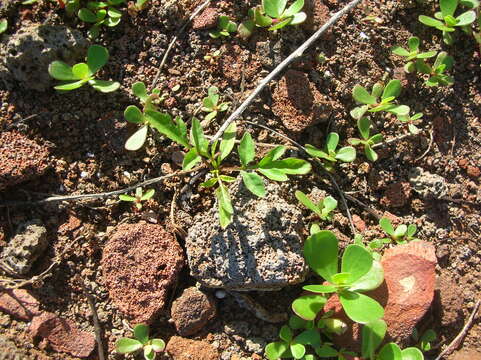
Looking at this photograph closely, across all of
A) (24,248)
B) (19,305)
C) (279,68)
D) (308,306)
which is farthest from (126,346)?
(279,68)

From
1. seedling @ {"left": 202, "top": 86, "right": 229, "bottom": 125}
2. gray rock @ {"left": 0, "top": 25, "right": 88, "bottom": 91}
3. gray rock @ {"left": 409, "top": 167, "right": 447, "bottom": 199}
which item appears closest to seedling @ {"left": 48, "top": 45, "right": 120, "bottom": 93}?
gray rock @ {"left": 0, "top": 25, "right": 88, "bottom": 91}

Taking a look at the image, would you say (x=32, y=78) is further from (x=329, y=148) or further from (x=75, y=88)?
(x=329, y=148)

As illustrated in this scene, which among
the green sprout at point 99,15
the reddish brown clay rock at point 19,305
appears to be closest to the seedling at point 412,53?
the green sprout at point 99,15

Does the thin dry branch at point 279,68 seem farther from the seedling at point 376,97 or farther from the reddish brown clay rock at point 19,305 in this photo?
the reddish brown clay rock at point 19,305

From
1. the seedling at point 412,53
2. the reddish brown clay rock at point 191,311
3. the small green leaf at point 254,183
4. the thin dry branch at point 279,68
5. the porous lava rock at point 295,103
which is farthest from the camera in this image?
the seedling at point 412,53

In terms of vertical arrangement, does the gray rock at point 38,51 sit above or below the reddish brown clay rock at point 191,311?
above

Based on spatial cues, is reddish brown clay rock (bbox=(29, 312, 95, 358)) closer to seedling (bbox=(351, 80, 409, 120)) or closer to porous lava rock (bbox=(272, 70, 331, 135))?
porous lava rock (bbox=(272, 70, 331, 135))

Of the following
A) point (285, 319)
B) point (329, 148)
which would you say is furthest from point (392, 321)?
point (329, 148)
